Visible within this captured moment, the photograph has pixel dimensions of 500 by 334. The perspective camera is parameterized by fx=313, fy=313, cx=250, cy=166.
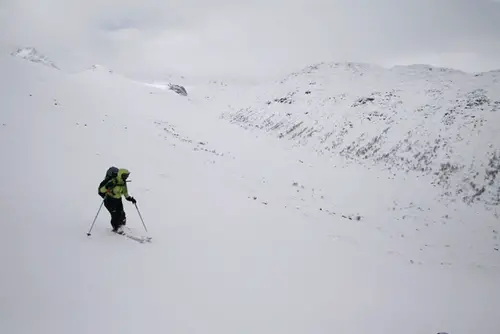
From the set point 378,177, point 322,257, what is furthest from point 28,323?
point 378,177

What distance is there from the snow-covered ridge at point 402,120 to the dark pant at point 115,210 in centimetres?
1877

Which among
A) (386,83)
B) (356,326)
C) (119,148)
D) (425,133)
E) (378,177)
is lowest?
(356,326)

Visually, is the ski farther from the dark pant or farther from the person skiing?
the dark pant

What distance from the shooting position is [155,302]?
5.81 meters

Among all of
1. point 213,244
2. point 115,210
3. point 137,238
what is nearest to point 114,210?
point 115,210

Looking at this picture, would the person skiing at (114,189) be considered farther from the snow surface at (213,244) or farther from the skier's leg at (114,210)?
the snow surface at (213,244)

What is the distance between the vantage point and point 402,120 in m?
29.9

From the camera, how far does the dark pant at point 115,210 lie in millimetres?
8289

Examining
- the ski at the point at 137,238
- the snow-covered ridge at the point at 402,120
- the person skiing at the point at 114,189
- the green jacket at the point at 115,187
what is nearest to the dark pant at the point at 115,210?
the person skiing at the point at 114,189

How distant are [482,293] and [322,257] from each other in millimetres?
5506

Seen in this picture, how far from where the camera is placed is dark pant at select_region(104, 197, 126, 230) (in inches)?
326

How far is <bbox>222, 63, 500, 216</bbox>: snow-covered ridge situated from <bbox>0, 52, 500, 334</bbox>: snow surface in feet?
6.23

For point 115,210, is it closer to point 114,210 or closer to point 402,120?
point 114,210

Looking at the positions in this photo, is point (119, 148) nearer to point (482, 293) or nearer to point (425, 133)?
point (482, 293)
